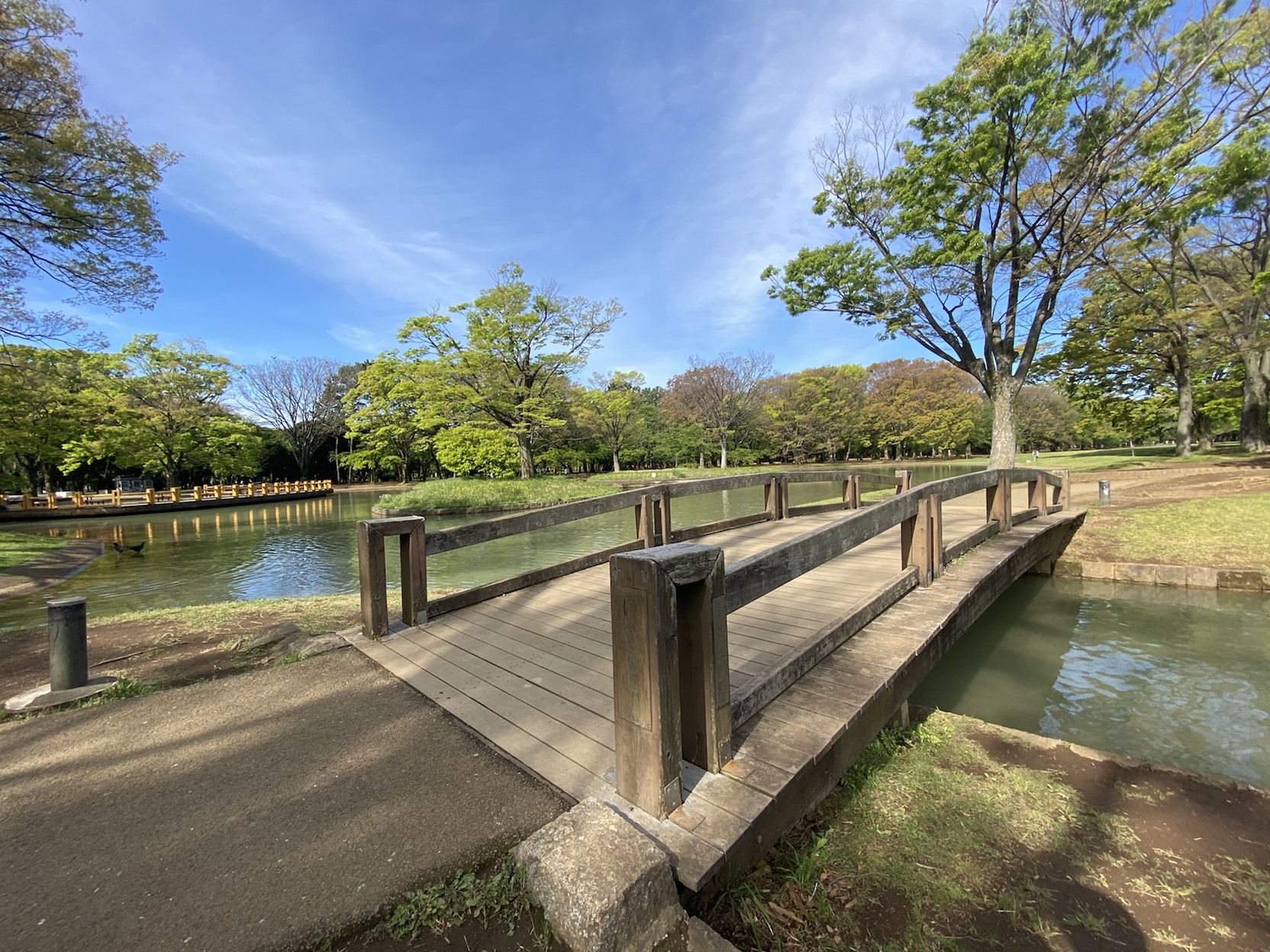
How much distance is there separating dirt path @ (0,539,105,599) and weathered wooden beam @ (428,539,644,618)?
8.80m

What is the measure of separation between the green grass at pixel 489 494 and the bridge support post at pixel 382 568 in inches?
536

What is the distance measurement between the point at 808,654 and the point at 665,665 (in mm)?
1334

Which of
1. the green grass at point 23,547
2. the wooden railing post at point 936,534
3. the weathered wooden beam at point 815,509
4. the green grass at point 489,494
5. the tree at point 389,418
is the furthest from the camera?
the tree at point 389,418

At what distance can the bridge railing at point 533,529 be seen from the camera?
11.9 feet

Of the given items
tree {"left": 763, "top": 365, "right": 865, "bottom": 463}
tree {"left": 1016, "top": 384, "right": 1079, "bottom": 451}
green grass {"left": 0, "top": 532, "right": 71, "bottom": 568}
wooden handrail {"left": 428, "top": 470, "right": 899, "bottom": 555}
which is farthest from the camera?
tree {"left": 1016, "top": 384, "right": 1079, "bottom": 451}

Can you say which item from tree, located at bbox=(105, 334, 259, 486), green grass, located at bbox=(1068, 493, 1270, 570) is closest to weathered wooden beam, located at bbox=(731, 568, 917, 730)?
green grass, located at bbox=(1068, 493, 1270, 570)

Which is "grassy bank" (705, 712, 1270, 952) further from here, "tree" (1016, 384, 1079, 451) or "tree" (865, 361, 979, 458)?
"tree" (1016, 384, 1079, 451)

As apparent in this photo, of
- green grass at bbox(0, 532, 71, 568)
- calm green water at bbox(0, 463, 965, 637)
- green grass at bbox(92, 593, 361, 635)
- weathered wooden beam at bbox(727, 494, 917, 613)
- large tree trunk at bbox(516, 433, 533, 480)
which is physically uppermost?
large tree trunk at bbox(516, 433, 533, 480)

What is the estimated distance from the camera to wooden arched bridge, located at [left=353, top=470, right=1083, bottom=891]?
1696 millimetres

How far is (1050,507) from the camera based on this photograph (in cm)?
785

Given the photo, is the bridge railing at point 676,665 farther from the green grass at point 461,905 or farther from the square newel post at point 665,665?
the green grass at point 461,905

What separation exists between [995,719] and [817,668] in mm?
1952

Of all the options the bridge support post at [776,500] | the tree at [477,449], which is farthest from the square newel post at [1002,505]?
the tree at [477,449]

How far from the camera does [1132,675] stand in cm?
418
